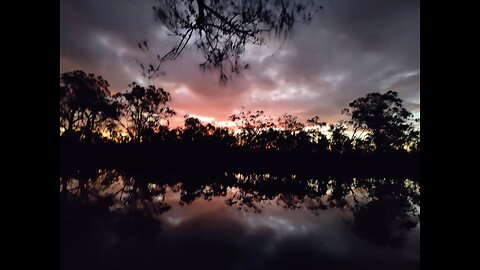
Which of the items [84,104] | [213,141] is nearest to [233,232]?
[213,141]

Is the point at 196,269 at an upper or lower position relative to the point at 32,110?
lower

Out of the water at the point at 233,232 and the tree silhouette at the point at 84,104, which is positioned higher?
the tree silhouette at the point at 84,104

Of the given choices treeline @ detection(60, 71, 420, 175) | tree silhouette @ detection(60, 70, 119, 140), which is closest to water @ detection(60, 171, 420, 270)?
treeline @ detection(60, 71, 420, 175)

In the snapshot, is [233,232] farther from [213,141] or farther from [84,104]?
[84,104]

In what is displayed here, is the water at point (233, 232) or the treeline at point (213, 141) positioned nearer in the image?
the water at point (233, 232)

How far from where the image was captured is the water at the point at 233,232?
195 cm

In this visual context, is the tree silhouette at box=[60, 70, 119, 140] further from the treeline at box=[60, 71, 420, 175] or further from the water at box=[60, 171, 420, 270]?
the water at box=[60, 171, 420, 270]

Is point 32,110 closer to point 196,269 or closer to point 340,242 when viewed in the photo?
point 196,269

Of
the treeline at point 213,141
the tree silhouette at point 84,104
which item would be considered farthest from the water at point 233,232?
the tree silhouette at point 84,104

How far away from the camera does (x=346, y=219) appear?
316cm

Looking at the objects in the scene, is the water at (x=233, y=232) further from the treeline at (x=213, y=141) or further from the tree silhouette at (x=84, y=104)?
the tree silhouette at (x=84, y=104)

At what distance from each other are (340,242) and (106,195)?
4.00m

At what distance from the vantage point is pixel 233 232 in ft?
8.46
